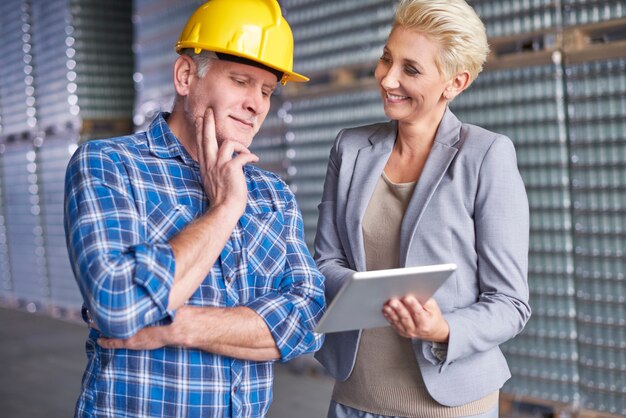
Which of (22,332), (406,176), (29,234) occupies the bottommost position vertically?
(22,332)

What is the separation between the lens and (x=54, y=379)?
6.27 m

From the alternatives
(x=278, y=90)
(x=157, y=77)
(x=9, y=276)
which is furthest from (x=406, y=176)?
(x=9, y=276)

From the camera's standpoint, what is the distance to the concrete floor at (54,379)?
5.28 meters

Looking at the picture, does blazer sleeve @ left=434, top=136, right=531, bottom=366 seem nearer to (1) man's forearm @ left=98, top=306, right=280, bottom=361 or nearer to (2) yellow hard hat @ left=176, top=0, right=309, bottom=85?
(1) man's forearm @ left=98, top=306, right=280, bottom=361

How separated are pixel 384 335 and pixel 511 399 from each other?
2383 mm

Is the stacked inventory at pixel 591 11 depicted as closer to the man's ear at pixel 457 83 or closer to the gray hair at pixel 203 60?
the man's ear at pixel 457 83

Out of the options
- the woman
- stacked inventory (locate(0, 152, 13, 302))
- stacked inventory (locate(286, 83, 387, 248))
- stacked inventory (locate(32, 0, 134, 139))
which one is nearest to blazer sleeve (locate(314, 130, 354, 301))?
the woman

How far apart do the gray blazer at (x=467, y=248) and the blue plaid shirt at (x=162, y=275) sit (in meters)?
0.25

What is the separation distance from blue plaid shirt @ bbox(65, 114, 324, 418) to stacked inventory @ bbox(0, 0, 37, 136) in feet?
25.3

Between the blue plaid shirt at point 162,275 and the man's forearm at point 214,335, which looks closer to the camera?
the blue plaid shirt at point 162,275

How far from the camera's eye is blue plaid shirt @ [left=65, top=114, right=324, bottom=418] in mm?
1604

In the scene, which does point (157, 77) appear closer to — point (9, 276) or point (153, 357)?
point (9, 276)

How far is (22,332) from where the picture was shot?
832cm

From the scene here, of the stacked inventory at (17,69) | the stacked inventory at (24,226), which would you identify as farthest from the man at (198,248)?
the stacked inventory at (17,69)
